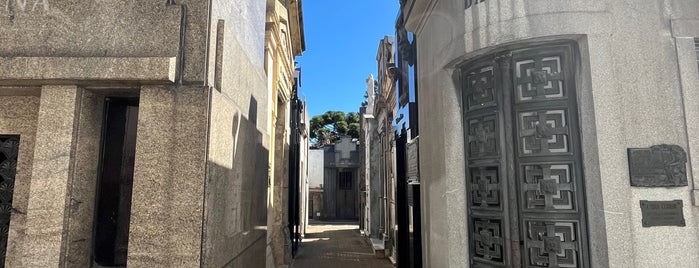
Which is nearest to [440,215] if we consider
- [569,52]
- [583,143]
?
[583,143]

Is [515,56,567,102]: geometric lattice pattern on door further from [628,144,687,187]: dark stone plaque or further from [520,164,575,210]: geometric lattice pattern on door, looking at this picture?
[628,144,687,187]: dark stone plaque

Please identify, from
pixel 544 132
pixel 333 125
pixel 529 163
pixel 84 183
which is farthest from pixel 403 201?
pixel 333 125

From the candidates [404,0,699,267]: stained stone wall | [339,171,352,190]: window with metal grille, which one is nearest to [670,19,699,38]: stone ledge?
[404,0,699,267]: stained stone wall

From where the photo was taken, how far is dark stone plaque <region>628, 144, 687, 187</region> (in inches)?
115

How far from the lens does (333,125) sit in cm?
4638

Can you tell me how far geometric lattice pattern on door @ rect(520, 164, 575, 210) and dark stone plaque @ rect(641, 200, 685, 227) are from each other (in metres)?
0.48

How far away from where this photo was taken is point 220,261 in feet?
11.2

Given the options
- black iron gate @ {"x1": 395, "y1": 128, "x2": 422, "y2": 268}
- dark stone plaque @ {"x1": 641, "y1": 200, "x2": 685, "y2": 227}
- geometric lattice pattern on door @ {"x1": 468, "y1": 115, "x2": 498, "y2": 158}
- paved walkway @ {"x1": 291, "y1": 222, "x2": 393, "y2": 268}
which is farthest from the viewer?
paved walkway @ {"x1": 291, "y1": 222, "x2": 393, "y2": 268}

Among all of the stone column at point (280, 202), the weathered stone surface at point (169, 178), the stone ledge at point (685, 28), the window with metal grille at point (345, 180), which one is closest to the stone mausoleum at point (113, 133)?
the weathered stone surface at point (169, 178)

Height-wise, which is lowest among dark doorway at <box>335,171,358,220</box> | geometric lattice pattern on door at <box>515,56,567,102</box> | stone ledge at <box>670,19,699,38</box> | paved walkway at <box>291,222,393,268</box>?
paved walkway at <box>291,222,393,268</box>

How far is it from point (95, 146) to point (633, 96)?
421 centimetres

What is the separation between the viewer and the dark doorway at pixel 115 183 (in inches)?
134

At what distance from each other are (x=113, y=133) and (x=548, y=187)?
3632mm

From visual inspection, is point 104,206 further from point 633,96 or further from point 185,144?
point 633,96
